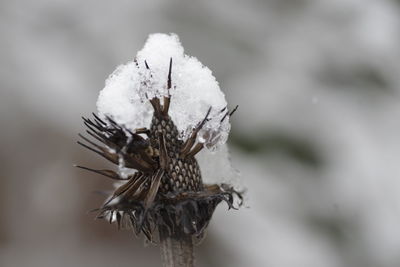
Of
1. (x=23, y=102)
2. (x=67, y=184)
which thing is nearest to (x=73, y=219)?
(x=67, y=184)

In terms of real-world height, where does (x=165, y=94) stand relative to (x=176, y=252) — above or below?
above

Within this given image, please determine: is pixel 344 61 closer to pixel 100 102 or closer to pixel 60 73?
pixel 60 73

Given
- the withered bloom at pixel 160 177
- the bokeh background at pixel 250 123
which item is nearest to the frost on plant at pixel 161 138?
the withered bloom at pixel 160 177

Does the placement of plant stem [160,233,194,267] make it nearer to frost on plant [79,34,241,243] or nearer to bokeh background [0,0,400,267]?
frost on plant [79,34,241,243]

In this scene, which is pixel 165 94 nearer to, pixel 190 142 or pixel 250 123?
pixel 190 142

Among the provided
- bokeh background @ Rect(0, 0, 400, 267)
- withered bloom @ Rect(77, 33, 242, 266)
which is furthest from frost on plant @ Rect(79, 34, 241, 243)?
bokeh background @ Rect(0, 0, 400, 267)

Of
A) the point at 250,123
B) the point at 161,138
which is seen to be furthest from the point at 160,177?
the point at 250,123

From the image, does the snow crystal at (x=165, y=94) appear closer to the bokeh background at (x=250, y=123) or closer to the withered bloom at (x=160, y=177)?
the withered bloom at (x=160, y=177)
